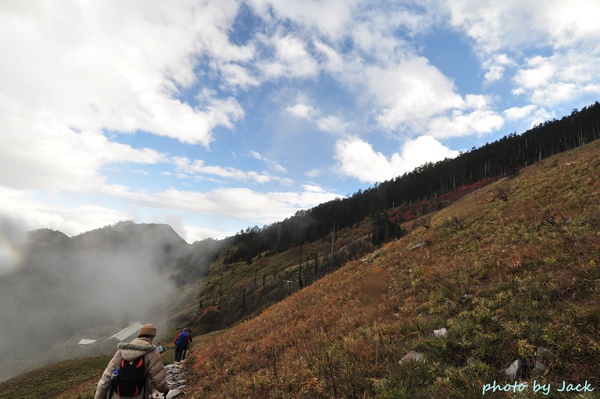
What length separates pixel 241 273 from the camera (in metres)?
136

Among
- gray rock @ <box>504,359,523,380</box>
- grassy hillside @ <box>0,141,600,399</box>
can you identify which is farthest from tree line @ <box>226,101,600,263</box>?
gray rock @ <box>504,359,523,380</box>

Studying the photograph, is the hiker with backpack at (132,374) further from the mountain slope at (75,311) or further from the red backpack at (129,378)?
the mountain slope at (75,311)

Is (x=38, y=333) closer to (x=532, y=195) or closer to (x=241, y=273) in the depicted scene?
(x=241, y=273)

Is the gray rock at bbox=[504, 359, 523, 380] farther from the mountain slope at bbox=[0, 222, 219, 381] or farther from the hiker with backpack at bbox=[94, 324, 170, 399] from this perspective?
the mountain slope at bbox=[0, 222, 219, 381]

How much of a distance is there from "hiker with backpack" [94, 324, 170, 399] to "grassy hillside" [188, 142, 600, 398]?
10.4 feet

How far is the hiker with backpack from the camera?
4.98 m

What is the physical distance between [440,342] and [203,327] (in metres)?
84.0

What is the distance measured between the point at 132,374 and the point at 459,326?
723cm

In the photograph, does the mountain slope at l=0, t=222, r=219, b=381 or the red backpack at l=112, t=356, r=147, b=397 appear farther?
the mountain slope at l=0, t=222, r=219, b=381

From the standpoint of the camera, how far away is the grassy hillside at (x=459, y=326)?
196 inches

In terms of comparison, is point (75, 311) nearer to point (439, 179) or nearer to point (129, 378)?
point (129, 378)

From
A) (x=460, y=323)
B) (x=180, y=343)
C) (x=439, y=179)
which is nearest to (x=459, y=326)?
(x=460, y=323)

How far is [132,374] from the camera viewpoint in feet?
16.5

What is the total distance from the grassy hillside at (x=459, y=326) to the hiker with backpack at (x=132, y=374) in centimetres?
316
